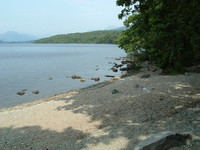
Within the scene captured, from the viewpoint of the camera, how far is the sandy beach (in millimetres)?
8688

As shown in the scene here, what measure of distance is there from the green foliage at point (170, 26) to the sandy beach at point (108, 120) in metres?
4.27

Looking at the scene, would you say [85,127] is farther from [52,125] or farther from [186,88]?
[186,88]

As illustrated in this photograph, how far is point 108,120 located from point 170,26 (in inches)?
454

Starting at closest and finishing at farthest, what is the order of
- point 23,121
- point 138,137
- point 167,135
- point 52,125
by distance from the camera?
1. point 167,135
2. point 138,137
3. point 52,125
4. point 23,121

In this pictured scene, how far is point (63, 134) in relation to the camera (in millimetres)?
10555

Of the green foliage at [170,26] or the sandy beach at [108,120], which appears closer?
the sandy beach at [108,120]

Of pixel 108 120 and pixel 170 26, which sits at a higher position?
pixel 170 26

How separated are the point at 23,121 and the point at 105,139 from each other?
7.08 meters

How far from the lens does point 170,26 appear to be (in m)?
18.5

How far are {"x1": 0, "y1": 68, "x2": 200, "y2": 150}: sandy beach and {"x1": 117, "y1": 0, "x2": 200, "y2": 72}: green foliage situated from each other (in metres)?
4.27

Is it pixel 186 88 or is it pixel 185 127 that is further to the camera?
pixel 186 88

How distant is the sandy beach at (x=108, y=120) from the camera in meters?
8.69

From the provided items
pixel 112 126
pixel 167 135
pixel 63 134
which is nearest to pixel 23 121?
pixel 63 134

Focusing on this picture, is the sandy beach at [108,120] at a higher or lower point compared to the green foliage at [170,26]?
lower
